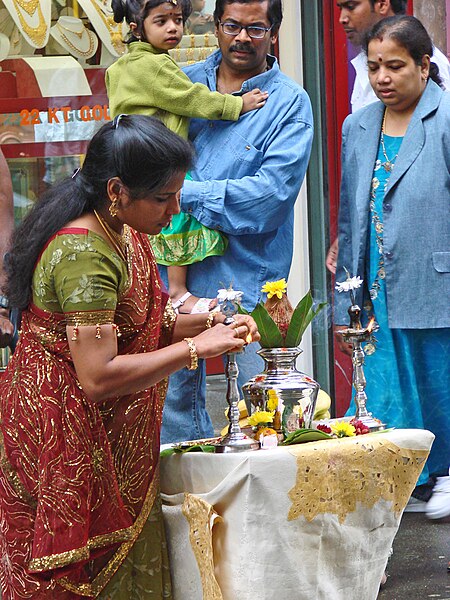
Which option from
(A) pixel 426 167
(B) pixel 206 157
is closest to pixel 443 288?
(A) pixel 426 167

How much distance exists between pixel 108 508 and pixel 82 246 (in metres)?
0.70

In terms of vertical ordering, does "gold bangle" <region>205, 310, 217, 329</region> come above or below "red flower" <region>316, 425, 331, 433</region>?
above

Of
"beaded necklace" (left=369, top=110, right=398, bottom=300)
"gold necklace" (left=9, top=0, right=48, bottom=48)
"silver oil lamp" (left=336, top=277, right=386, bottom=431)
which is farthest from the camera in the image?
"gold necklace" (left=9, top=0, right=48, bottom=48)

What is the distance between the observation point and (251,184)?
14.0 ft

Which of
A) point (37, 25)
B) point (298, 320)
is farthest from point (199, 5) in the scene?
point (298, 320)

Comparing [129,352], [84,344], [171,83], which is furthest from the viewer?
[171,83]

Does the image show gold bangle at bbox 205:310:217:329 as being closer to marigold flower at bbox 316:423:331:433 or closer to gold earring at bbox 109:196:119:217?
marigold flower at bbox 316:423:331:433

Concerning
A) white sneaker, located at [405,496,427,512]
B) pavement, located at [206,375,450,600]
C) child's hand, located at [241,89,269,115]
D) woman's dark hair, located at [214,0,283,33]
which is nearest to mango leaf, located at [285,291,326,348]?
pavement, located at [206,375,450,600]

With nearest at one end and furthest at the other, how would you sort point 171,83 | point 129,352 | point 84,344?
point 84,344
point 129,352
point 171,83

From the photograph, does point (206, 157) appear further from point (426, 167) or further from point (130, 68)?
point (426, 167)

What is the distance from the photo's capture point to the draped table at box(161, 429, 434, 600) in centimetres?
308

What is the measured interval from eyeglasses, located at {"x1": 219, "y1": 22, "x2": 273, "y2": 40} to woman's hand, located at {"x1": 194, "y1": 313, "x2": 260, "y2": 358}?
58.5 inches

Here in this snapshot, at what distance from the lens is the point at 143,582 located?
10.7 feet

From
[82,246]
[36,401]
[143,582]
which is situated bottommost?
[143,582]
